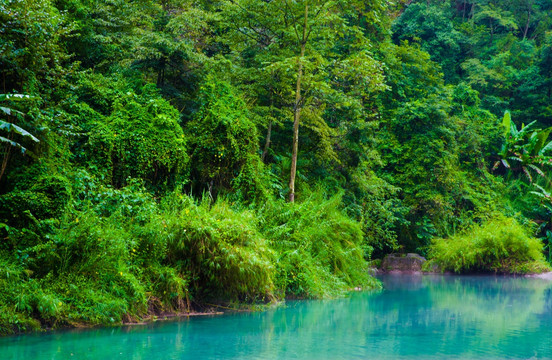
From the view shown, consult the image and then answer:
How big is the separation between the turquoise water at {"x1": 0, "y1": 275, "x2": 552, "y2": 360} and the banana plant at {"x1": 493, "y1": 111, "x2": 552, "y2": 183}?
1433 centimetres

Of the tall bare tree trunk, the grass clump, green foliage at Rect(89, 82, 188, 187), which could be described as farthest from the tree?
the grass clump

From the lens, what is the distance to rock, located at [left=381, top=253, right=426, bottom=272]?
21.4 meters

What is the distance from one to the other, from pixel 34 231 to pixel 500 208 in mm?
21040

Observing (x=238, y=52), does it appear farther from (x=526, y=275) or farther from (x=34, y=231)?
(x=526, y=275)

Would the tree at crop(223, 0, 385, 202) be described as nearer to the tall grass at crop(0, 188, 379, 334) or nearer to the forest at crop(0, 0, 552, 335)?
the forest at crop(0, 0, 552, 335)

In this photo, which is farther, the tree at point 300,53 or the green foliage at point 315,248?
the tree at point 300,53

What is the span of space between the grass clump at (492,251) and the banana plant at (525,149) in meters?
5.10

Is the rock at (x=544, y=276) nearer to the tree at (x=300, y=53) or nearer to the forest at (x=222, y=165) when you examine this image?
the forest at (x=222, y=165)

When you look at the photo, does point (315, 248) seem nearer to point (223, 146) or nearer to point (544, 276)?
point (223, 146)

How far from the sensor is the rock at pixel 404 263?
2138 cm

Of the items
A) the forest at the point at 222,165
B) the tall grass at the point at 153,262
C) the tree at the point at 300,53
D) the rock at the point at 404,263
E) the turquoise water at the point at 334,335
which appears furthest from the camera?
the rock at the point at 404,263

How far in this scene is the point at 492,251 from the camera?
806 inches

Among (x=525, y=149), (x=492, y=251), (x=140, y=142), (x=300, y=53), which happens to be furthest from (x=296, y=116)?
(x=525, y=149)

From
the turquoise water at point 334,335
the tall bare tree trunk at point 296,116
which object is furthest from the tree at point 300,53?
the turquoise water at point 334,335
